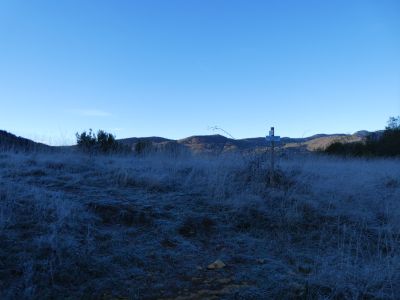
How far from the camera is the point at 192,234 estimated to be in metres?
4.31

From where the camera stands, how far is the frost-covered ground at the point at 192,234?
2.97 m

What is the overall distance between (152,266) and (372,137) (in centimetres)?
2241

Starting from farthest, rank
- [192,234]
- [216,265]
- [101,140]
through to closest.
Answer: [101,140] → [192,234] → [216,265]

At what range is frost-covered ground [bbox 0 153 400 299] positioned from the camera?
9.73ft

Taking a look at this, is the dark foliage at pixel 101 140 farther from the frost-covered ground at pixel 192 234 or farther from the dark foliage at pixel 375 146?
the dark foliage at pixel 375 146

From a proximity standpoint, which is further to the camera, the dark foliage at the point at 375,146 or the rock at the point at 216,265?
the dark foliage at the point at 375,146

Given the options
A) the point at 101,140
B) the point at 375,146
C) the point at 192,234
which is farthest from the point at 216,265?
the point at 375,146

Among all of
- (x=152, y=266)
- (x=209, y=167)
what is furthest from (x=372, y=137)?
(x=152, y=266)

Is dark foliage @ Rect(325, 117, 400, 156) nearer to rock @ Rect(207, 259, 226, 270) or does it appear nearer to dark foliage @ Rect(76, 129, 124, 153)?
dark foliage @ Rect(76, 129, 124, 153)


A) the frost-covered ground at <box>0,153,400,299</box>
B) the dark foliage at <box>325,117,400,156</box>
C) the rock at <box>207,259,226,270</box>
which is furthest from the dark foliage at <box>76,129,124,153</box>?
the dark foliage at <box>325,117,400,156</box>

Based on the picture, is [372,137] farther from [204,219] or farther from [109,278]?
[109,278]

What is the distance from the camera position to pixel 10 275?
290cm

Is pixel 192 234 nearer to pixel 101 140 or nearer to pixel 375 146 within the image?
pixel 101 140

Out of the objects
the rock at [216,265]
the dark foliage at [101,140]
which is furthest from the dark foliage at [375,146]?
the rock at [216,265]
